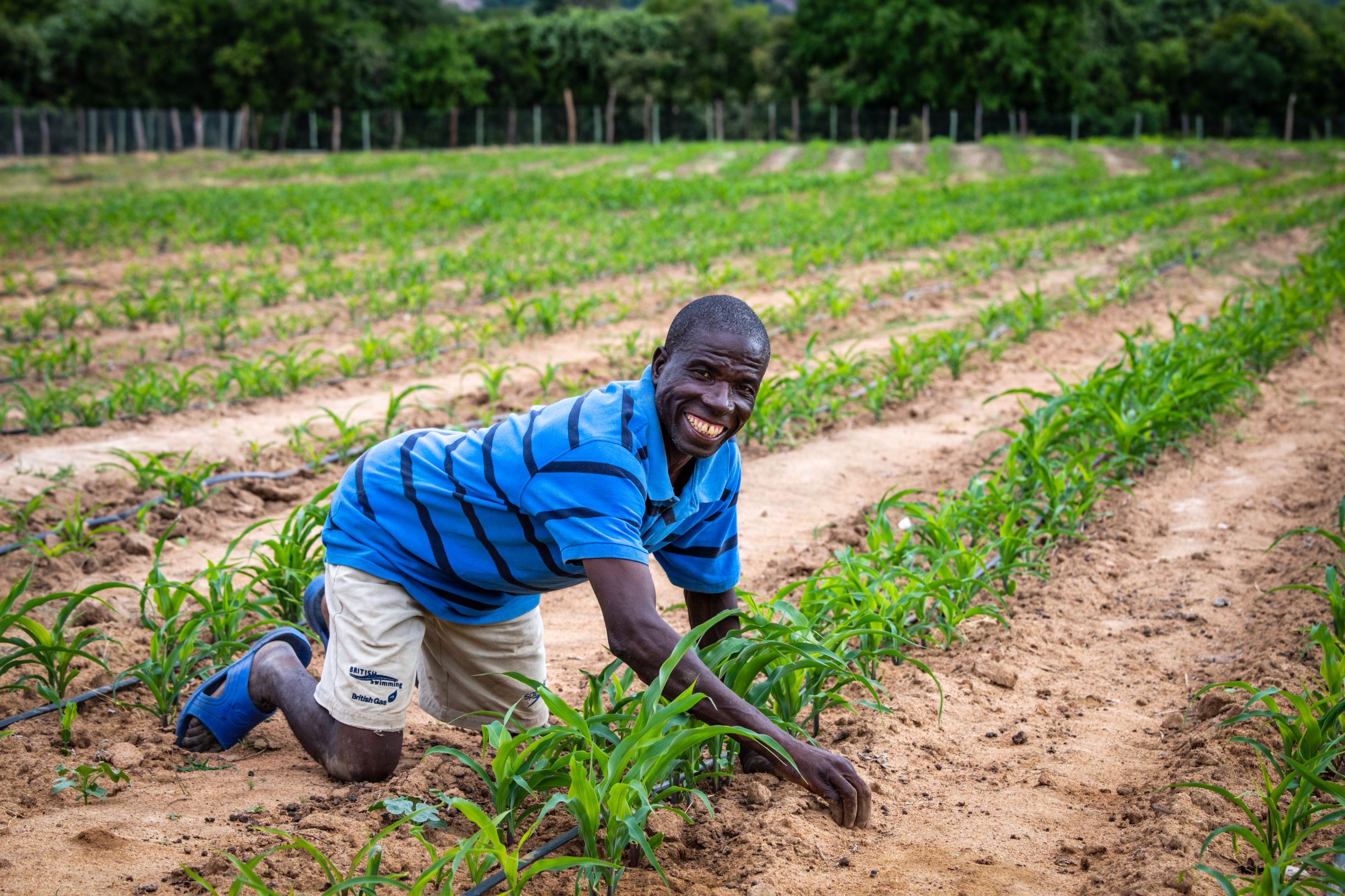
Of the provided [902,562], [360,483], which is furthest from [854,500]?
[360,483]

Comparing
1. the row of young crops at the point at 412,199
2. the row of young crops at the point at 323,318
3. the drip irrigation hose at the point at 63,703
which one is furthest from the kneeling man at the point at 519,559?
the row of young crops at the point at 412,199

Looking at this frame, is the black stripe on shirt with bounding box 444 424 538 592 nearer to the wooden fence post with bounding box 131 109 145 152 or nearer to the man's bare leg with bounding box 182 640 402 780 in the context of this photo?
the man's bare leg with bounding box 182 640 402 780

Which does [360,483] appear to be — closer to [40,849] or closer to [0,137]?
[40,849]

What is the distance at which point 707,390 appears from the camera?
2137 mm

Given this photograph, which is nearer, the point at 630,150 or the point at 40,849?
the point at 40,849

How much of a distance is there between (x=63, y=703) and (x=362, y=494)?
3.89ft

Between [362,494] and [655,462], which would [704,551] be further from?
[362,494]

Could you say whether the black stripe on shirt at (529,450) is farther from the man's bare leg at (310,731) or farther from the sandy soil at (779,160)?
the sandy soil at (779,160)

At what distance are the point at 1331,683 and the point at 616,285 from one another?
7.96 meters

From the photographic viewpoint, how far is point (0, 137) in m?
29.7

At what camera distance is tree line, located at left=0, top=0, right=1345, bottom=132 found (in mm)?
37562

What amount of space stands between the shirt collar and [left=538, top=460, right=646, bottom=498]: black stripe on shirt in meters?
0.07

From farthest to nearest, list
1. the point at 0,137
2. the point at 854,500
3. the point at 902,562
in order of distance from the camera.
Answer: the point at 0,137
the point at 854,500
the point at 902,562

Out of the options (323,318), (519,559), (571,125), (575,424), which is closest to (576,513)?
(575,424)
